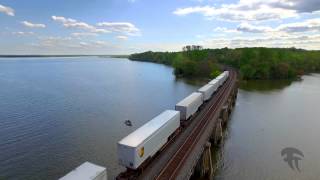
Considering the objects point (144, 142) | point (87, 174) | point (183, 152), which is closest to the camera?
point (87, 174)

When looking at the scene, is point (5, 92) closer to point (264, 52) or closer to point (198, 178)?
point (198, 178)

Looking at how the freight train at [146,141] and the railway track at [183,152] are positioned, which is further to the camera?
the railway track at [183,152]

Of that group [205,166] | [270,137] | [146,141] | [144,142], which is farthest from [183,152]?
[270,137]

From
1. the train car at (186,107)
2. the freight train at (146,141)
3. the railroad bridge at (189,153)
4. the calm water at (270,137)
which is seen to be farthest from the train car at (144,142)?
the calm water at (270,137)

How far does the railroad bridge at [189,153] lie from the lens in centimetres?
2533

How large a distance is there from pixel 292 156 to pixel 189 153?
65.8ft

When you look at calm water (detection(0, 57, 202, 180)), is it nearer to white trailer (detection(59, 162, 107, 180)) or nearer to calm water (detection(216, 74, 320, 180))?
white trailer (detection(59, 162, 107, 180))

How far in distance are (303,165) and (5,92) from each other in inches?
3219

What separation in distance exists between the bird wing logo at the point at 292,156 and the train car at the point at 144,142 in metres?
18.0

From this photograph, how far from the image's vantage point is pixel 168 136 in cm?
3234

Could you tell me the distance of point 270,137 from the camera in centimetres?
4719

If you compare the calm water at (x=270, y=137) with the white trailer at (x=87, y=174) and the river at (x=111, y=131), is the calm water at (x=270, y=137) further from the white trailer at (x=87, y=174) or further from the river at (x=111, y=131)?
the white trailer at (x=87, y=174)

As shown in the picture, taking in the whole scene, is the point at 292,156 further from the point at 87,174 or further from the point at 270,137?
the point at 87,174

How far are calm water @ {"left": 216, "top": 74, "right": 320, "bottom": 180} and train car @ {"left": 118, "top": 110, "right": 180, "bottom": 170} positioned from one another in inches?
385
